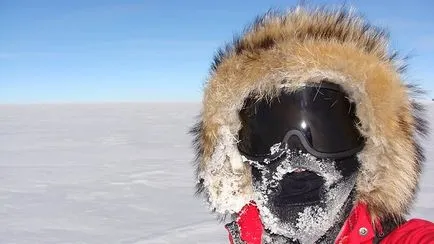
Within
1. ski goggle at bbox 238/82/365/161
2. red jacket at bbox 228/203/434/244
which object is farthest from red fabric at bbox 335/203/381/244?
ski goggle at bbox 238/82/365/161

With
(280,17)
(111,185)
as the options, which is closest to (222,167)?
(280,17)

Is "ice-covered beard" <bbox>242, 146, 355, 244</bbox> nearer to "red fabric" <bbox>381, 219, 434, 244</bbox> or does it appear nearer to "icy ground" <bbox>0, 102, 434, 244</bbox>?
"red fabric" <bbox>381, 219, 434, 244</bbox>

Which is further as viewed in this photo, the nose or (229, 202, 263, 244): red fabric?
(229, 202, 263, 244): red fabric

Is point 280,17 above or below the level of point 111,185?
below

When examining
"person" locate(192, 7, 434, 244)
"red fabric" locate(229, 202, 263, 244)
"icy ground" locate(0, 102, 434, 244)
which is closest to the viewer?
"person" locate(192, 7, 434, 244)

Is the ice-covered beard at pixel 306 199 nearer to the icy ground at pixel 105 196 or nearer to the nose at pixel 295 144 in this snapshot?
the nose at pixel 295 144

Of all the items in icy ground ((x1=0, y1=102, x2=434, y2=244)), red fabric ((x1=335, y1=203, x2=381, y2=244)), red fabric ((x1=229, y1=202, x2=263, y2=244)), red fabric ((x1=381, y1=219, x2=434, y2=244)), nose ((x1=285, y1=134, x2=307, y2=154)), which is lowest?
red fabric ((x1=381, y1=219, x2=434, y2=244))

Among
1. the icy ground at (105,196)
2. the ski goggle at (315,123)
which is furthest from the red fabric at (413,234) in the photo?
the icy ground at (105,196)

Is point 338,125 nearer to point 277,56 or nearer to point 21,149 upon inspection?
point 277,56
